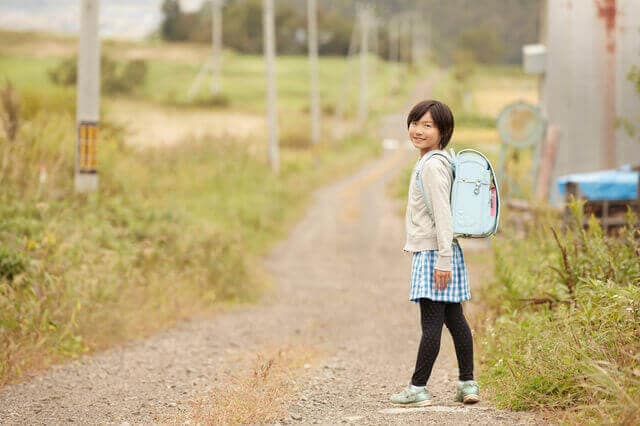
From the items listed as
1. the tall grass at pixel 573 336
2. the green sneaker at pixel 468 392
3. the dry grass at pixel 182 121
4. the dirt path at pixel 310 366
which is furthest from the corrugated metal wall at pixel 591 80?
the dry grass at pixel 182 121

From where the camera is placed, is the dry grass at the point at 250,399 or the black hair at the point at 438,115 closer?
the dry grass at the point at 250,399

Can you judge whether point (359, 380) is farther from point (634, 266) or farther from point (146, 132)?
point (146, 132)

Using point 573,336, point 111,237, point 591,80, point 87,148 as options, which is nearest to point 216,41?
point 591,80

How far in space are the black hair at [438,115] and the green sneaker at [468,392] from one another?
1.48 m

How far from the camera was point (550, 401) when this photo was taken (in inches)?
219

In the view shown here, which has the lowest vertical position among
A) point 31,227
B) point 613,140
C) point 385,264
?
point 385,264

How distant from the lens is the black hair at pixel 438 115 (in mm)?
5918

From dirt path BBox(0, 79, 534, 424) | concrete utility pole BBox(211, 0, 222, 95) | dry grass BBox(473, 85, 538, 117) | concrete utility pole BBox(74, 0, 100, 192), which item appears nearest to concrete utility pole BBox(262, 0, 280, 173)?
dirt path BBox(0, 79, 534, 424)

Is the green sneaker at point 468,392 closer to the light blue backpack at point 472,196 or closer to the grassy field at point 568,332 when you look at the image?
the grassy field at point 568,332

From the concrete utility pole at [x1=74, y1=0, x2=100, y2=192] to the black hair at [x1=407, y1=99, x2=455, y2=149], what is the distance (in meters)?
6.99

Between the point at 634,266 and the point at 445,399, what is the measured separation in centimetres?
172

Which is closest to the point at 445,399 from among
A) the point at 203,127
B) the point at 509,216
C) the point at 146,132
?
the point at 509,216

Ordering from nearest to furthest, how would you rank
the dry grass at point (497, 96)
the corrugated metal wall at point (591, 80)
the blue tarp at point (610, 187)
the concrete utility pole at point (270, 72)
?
the blue tarp at point (610, 187) < the corrugated metal wall at point (591, 80) < the concrete utility pole at point (270, 72) < the dry grass at point (497, 96)

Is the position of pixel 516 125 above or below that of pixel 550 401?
above
